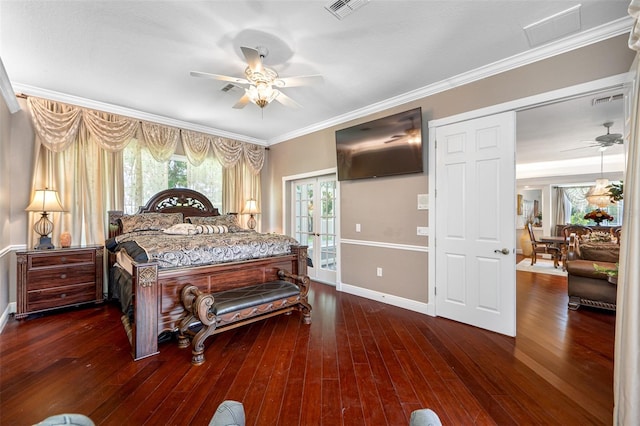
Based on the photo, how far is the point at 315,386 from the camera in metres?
2.01

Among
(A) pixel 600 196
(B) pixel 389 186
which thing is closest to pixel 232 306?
(B) pixel 389 186

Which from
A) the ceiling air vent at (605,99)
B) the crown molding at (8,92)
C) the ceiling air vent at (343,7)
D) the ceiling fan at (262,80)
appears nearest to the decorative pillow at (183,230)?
the ceiling fan at (262,80)

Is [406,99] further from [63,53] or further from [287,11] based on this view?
[63,53]

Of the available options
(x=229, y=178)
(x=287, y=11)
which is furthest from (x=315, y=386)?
(x=229, y=178)

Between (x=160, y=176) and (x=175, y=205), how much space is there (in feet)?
1.81

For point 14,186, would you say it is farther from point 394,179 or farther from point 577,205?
point 577,205

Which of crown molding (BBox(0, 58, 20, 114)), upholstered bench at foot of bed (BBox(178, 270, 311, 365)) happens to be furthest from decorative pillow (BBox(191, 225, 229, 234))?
crown molding (BBox(0, 58, 20, 114))

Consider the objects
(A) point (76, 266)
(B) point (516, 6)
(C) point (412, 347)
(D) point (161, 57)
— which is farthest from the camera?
(A) point (76, 266)

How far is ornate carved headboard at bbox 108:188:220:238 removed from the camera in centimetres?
393

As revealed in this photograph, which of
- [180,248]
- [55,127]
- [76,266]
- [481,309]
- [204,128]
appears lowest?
[481,309]

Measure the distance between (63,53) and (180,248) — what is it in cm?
231

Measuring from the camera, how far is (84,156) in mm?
3809

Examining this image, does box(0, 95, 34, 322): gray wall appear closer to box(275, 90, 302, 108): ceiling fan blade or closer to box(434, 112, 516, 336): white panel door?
box(275, 90, 302, 108): ceiling fan blade

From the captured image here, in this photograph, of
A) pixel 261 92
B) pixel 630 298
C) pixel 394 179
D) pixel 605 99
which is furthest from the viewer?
pixel 394 179
